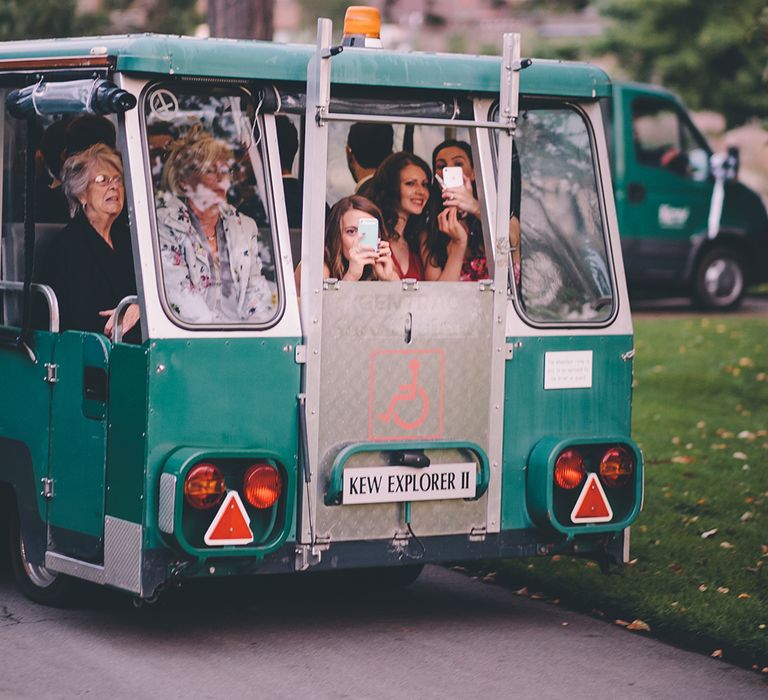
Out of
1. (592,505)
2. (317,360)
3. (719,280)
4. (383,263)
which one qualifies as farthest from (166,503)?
(719,280)

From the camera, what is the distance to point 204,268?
21.7ft

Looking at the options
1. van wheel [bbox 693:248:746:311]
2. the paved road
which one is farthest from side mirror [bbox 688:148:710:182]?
the paved road

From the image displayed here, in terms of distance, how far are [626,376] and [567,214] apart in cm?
74

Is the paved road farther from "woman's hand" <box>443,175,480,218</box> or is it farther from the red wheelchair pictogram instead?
"woman's hand" <box>443,175,480,218</box>

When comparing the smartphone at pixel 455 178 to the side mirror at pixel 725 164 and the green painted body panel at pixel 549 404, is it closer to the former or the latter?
the green painted body panel at pixel 549 404

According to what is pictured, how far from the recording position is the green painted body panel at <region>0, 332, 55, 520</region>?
23.2ft

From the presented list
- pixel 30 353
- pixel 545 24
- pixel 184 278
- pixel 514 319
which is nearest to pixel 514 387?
pixel 514 319

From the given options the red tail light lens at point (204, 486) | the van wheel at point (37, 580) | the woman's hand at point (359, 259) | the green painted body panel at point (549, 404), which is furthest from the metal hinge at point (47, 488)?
the green painted body panel at point (549, 404)

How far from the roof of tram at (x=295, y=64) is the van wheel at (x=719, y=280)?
38.9 feet

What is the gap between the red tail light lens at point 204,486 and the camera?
633 centimetres

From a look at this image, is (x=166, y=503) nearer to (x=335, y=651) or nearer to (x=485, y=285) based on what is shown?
(x=335, y=651)

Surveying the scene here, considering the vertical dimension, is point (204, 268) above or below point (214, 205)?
below

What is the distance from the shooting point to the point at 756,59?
2534cm

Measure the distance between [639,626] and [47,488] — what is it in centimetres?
258
